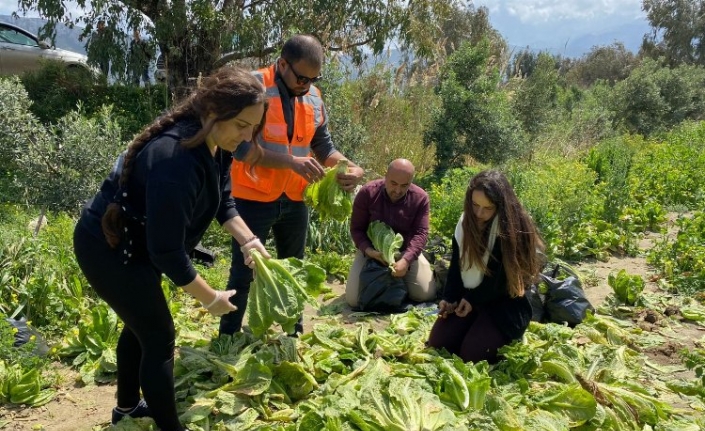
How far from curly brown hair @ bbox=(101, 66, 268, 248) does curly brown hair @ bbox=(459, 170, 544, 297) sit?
1.79m

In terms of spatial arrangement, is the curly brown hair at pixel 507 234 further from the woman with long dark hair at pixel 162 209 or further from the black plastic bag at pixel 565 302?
the woman with long dark hair at pixel 162 209

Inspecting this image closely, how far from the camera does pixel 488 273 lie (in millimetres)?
3873

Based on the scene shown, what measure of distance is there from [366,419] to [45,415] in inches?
74.9

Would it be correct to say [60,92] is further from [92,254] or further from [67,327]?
[92,254]

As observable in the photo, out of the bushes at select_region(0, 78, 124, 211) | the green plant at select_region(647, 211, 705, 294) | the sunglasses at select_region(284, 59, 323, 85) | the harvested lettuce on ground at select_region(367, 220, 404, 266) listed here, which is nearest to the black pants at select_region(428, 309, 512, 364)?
the harvested lettuce on ground at select_region(367, 220, 404, 266)

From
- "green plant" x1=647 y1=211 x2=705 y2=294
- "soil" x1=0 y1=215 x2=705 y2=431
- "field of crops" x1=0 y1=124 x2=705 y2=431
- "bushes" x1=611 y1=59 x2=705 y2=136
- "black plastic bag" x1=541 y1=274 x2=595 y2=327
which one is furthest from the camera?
"bushes" x1=611 y1=59 x2=705 y2=136

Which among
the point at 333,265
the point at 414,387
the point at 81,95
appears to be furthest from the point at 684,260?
the point at 81,95

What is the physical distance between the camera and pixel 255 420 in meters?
3.20

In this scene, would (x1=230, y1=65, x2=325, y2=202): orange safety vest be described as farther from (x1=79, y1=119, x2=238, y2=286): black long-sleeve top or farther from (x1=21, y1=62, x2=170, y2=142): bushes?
(x1=21, y1=62, x2=170, y2=142): bushes

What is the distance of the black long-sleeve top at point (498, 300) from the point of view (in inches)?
152

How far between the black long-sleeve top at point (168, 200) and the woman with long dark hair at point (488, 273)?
73.2 inches

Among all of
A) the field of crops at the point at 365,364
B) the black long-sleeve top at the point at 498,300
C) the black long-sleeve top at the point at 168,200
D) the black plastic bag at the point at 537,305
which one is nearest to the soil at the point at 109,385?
the field of crops at the point at 365,364

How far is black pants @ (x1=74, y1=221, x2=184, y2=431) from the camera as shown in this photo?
8.17 ft

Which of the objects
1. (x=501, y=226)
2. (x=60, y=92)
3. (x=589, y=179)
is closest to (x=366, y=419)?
(x=501, y=226)
